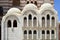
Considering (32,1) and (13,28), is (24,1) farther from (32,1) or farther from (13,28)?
(13,28)

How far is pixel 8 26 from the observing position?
30719mm

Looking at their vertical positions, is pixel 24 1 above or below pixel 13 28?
above

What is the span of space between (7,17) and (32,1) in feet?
17.5

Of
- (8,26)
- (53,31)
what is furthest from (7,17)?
(53,31)

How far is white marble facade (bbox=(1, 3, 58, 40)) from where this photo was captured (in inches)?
1193

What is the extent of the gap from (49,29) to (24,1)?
6254mm

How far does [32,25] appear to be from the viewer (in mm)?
30438

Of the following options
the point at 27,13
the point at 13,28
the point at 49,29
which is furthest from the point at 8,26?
the point at 49,29

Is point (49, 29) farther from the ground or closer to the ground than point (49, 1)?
closer to the ground

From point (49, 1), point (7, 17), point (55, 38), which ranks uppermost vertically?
point (49, 1)

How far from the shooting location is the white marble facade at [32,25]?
30297mm

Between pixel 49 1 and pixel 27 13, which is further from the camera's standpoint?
pixel 49 1

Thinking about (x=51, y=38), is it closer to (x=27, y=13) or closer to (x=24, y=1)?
(x=27, y=13)

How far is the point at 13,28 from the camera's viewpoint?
30422 millimetres
